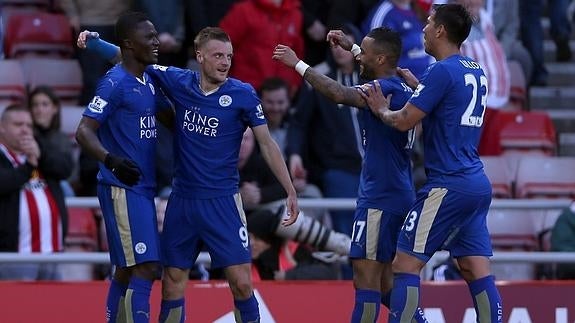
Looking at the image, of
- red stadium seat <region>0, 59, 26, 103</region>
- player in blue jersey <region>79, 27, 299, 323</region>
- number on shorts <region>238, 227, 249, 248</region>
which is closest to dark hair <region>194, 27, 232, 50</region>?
player in blue jersey <region>79, 27, 299, 323</region>

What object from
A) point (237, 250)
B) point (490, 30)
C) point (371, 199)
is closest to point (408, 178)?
point (371, 199)

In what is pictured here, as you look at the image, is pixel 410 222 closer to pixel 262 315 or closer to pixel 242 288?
pixel 242 288

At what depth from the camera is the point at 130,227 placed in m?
10.1

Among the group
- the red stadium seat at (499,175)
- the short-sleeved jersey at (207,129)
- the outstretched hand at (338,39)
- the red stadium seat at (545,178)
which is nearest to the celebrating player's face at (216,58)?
the short-sleeved jersey at (207,129)

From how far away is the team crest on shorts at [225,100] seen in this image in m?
10.2

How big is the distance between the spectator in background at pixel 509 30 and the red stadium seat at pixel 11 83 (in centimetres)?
421

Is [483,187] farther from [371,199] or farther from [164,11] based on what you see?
[164,11]

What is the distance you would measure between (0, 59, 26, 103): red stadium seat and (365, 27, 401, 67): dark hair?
15.9ft

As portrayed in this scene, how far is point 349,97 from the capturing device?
398 inches

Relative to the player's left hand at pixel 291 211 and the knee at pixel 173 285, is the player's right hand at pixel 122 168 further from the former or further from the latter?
the player's left hand at pixel 291 211

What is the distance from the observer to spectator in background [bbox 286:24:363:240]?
13.5m

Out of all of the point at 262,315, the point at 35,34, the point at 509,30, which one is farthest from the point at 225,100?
the point at 509,30

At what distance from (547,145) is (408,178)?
4.46 m

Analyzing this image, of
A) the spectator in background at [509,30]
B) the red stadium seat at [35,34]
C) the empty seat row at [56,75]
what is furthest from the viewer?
the spectator in background at [509,30]
